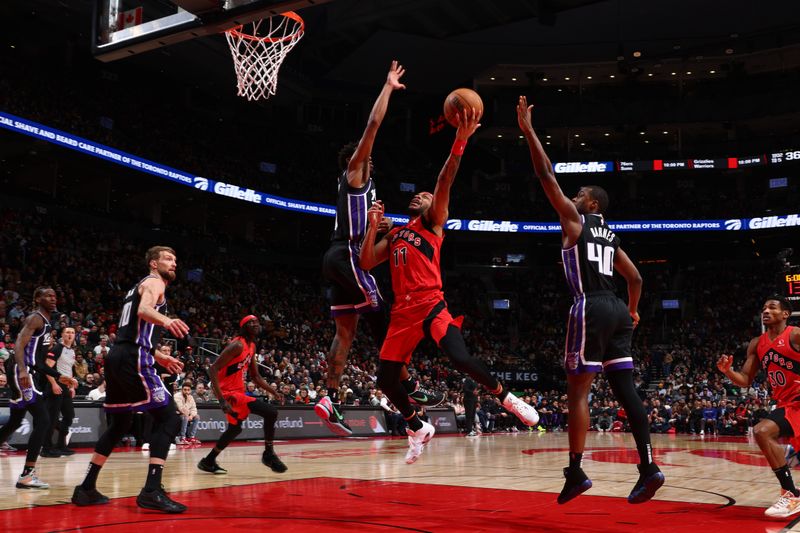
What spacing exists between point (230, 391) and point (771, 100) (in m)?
34.2

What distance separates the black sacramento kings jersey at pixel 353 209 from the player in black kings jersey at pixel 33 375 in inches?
131

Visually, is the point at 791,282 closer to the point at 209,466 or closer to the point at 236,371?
the point at 236,371

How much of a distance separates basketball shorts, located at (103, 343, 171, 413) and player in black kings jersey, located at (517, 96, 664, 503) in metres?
3.27

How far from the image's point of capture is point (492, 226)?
3638 cm

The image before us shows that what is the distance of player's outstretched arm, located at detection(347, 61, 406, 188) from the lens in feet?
20.1

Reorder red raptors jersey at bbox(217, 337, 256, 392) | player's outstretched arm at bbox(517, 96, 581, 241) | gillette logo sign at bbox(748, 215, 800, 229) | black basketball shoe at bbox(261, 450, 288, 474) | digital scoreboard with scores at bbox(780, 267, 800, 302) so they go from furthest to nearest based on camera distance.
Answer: gillette logo sign at bbox(748, 215, 800, 229) → digital scoreboard with scores at bbox(780, 267, 800, 302) → red raptors jersey at bbox(217, 337, 256, 392) → black basketball shoe at bbox(261, 450, 288, 474) → player's outstretched arm at bbox(517, 96, 581, 241)

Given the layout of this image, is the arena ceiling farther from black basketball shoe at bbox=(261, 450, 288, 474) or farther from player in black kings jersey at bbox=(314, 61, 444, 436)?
player in black kings jersey at bbox=(314, 61, 444, 436)

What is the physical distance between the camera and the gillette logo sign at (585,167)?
37.1m

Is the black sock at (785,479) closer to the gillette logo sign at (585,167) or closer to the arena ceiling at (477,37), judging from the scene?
the arena ceiling at (477,37)

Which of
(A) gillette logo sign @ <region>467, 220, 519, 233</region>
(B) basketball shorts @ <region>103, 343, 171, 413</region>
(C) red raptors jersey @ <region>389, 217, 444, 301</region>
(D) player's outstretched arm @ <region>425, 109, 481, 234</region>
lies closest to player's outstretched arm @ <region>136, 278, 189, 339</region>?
(B) basketball shorts @ <region>103, 343, 171, 413</region>

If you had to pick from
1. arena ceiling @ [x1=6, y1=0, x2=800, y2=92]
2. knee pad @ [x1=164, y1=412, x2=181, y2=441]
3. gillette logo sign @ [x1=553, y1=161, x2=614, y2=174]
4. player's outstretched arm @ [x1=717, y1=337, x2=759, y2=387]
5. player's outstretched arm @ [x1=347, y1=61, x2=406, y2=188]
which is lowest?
knee pad @ [x1=164, y1=412, x2=181, y2=441]

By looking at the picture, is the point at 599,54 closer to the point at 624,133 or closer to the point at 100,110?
the point at 624,133

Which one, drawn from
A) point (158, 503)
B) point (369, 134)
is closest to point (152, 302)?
point (158, 503)

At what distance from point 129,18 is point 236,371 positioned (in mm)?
4139
